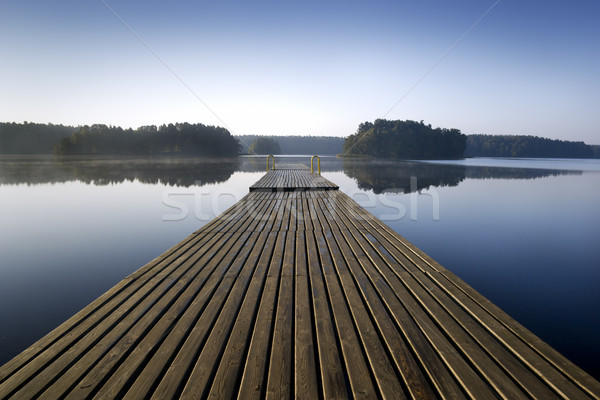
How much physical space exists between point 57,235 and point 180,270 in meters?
5.09

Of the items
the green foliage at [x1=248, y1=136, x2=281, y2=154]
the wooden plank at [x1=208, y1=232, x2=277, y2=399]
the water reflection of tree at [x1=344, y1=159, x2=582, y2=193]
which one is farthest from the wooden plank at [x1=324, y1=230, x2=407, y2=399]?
the green foliage at [x1=248, y1=136, x2=281, y2=154]

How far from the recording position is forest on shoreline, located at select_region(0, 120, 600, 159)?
2479 inches

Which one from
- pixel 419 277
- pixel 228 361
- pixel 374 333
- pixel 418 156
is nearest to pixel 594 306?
pixel 419 277

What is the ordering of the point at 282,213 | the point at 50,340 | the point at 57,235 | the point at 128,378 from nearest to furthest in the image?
the point at 128,378, the point at 50,340, the point at 282,213, the point at 57,235

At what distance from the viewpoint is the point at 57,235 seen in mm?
6027

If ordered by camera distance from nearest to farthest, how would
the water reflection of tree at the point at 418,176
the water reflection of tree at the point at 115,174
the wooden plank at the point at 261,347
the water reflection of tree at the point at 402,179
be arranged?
the wooden plank at the point at 261,347 < the water reflection of tree at the point at 402,179 < the water reflection of tree at the point at 418,176 < the water reflection of tree at the point at 115,174

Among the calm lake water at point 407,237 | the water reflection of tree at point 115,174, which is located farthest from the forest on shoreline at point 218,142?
the calm lake water at point 407,237

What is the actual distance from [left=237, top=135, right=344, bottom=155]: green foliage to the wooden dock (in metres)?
113

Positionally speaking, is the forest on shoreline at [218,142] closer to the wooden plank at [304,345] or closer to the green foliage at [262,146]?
the green foliage at [262,146]

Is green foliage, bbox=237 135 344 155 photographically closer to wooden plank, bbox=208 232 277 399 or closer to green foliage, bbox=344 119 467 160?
green foliage, bbox=344 119 467 160

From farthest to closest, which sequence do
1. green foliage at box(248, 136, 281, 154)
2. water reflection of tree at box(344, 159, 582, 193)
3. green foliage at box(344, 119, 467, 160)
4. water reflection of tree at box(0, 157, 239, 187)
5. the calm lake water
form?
green foliage at box(248, 136, 281, 154), green foliage at box(344, 119, 467, 160), water reflection of tree at box(0, 157, 239, 187), water reflection of tree at box(344, 159, 582, 193), the calm lake water

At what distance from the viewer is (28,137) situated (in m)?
76.2

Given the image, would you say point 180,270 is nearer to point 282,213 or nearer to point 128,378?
point 128,378

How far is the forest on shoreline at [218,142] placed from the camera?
207ft
